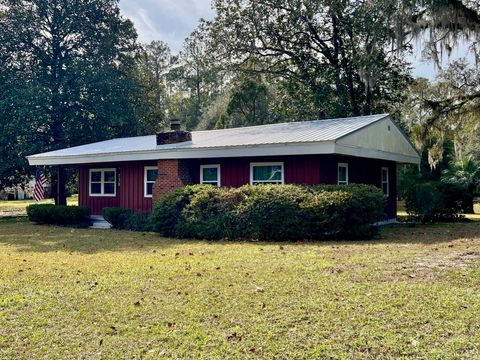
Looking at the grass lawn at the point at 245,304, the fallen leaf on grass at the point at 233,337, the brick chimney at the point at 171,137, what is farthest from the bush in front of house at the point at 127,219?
the fallen leaf on grass at the point at 233,337

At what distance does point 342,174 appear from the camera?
1577 cm

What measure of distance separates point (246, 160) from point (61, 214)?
785 cm

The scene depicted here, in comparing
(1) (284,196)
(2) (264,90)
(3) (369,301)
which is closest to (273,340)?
(3) (369,301)

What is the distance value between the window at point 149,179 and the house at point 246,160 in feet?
0.13

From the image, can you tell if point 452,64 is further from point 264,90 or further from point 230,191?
point 264,90

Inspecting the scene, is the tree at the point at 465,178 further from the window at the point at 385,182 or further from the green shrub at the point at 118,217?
the green shrub at the point at 118,217

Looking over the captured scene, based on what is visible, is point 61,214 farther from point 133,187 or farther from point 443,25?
point 443,25

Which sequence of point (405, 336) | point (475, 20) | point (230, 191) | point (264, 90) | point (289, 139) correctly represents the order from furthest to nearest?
point (264, 90) < point (475, 20) < point (289, 139) < point (230, 191) < point (405, 336)

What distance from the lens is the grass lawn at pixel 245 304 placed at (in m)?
4.26

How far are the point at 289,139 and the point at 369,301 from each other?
9.12m

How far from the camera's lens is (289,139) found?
46.4 ft

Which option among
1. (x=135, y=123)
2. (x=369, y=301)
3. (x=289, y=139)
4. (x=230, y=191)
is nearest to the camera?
(x=369, y=301)

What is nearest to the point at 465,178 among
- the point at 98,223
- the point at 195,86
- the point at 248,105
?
the point at 98,223

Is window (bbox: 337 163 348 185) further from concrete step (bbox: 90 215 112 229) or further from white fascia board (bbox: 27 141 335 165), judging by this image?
concrete step (bbox: 90 215 112 229)
